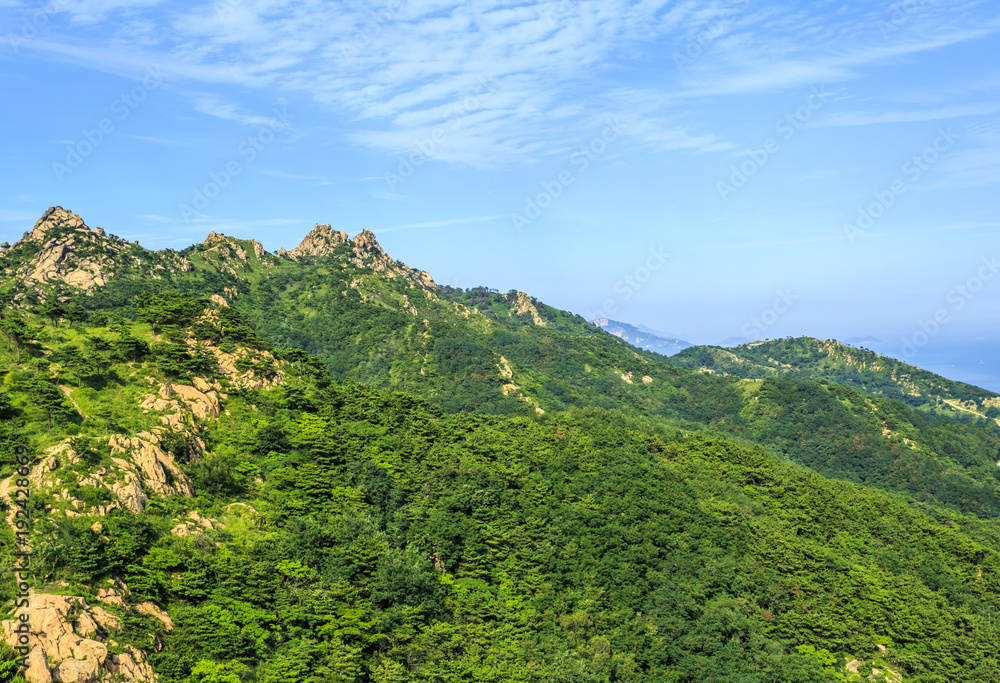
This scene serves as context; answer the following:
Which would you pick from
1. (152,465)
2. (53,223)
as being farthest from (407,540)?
(53,223)

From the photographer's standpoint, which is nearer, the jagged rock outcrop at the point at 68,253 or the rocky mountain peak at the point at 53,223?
the jagged rock outcrop at the point at 68,253

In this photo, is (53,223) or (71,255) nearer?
(71,255)

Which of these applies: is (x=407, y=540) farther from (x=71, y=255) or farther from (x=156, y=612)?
(x=71, y=255)

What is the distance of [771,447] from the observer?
173 meters

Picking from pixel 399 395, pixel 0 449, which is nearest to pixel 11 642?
pixel 0 449

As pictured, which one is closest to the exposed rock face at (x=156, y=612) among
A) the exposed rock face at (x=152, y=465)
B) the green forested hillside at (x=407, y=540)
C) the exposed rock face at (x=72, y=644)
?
the green forested hillside at (x=407, y=540)

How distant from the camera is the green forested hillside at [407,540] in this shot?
134ft

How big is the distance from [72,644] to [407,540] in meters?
28.2

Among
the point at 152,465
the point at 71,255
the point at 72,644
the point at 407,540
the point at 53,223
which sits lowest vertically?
the point at 72,644

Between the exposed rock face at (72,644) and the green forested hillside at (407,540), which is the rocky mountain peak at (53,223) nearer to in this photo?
the green forested hillside at (407,540)

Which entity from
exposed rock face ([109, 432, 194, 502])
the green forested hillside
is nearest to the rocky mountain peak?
the green forested hillside

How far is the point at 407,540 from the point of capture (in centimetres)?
5625

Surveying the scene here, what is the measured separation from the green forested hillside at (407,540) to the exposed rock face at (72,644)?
0.82 feet

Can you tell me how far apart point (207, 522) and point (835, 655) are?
56.8m
